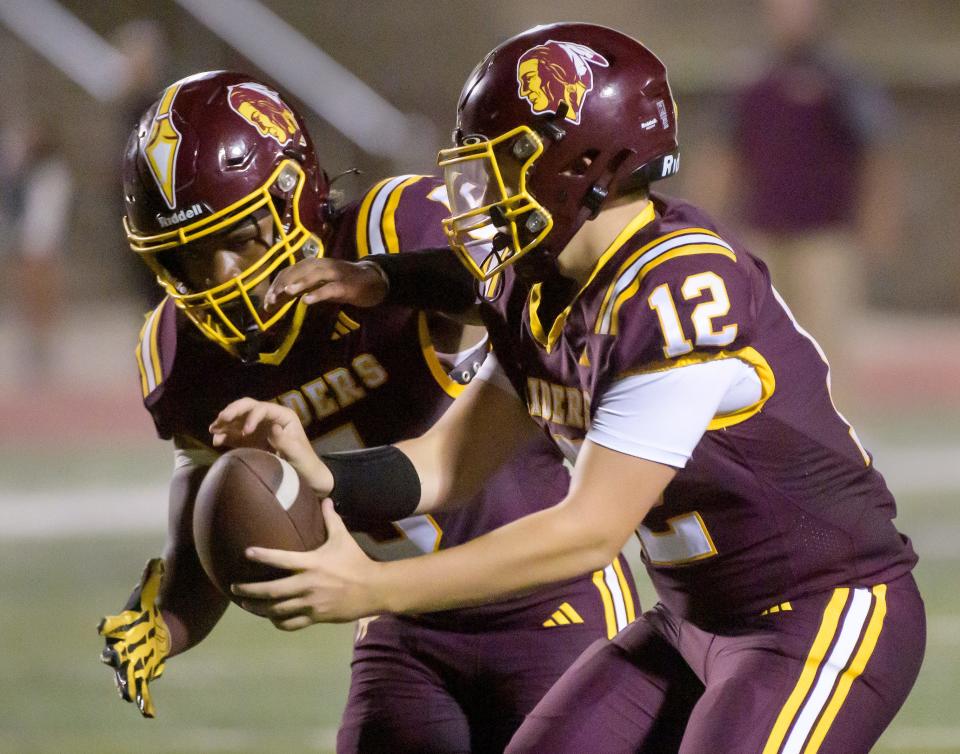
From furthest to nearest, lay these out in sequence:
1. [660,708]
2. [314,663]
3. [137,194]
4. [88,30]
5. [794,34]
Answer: [88,30], [794,34], [314,663], [137,194], [660,708]

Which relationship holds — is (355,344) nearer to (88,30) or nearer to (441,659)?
(441,659)

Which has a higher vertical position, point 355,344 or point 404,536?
point 355,344

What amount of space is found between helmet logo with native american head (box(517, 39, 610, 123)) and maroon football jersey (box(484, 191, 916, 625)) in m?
0.21

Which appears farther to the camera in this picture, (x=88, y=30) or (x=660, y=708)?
(x=88, y=30)

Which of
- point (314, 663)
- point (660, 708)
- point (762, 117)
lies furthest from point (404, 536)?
point (762, 117)

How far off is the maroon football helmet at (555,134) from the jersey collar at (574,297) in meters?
0.05

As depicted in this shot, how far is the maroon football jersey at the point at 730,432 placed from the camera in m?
2.32

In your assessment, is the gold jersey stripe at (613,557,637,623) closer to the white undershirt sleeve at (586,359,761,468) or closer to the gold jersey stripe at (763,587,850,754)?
the gold jersey stripe at (763,587,850,754)

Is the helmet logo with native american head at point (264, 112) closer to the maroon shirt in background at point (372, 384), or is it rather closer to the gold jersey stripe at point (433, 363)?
the maroon shirt in background at point (372, 384)

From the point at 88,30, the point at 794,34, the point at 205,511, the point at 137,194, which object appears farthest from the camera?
the point at 88,30

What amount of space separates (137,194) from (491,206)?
0.80 m

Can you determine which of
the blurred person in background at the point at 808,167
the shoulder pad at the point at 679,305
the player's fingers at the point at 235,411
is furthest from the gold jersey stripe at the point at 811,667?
the blurred person in background at the point at 808,167

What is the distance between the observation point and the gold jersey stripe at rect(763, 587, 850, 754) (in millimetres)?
2371

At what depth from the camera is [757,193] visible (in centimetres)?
796
